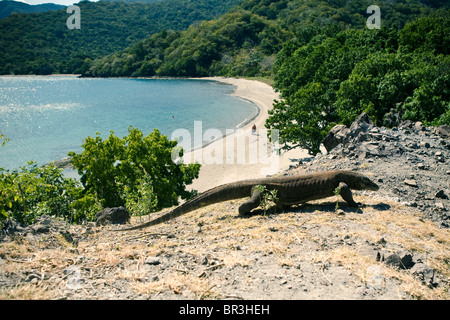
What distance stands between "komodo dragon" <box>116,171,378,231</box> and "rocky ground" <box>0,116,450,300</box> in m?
0.35

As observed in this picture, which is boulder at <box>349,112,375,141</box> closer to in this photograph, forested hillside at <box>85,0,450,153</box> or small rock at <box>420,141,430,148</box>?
small rock at <box>420,141,430,148</box>

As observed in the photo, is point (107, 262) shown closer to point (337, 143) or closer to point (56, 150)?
point (337, 143)

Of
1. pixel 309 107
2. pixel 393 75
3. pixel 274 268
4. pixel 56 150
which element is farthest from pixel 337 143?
pixel 56 150

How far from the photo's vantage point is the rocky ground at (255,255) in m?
5.32

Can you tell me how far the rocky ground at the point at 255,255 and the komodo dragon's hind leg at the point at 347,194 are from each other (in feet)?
0.83

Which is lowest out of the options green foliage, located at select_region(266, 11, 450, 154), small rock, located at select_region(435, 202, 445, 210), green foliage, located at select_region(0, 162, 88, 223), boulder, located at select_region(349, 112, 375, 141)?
green foliage, located at select_region(0, 162, 88, 223)

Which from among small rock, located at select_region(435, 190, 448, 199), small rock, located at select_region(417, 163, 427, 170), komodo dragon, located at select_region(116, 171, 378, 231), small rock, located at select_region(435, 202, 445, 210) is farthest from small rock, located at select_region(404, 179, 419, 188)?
small rock, located at select_region(417, 163, 427, 170)

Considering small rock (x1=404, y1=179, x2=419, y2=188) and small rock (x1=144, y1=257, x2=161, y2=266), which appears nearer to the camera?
small rock (x1=144, y1=257, x2=161, y2=266)

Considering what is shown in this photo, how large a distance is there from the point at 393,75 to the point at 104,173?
25081 mm

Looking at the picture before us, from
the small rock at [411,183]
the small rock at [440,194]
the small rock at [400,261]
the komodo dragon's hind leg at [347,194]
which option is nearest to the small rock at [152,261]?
the small rock at [400,261]

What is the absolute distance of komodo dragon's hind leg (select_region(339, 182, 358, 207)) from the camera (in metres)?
9.63

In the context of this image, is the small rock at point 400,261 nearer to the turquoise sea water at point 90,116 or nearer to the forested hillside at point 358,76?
the forested hillside at point 358,76

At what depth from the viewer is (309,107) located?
27.2m

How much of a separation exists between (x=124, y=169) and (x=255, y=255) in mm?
12042
